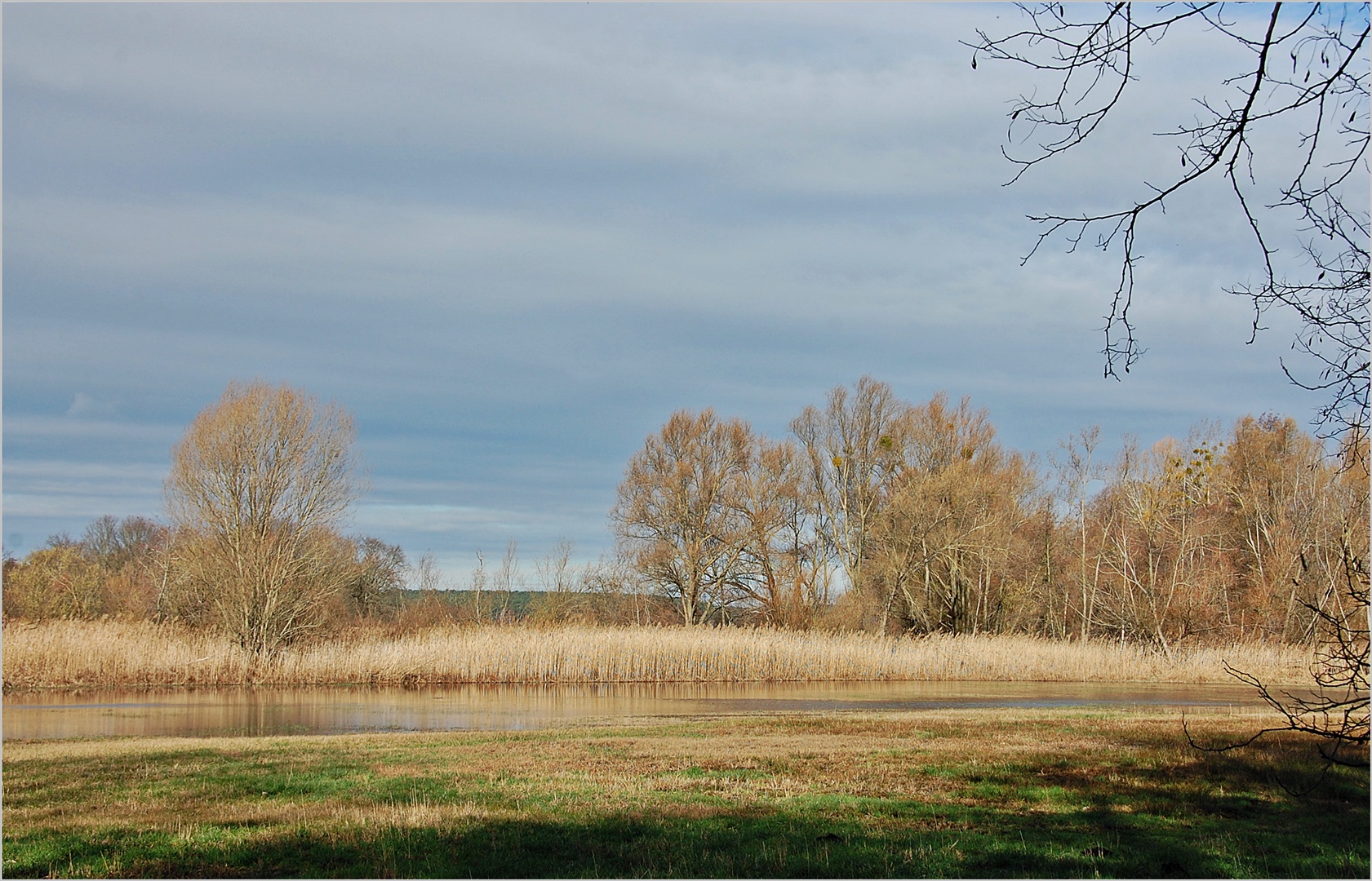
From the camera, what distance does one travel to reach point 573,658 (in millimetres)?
29672

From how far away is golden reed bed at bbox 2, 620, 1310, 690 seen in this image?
27.2m

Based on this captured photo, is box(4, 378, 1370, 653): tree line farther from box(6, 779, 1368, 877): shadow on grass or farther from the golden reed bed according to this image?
box(6, 779, 1368, 877): shadow on grass

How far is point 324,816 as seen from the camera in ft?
24.8

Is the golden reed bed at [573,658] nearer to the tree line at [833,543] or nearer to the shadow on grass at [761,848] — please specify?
the tree line at [833,543]

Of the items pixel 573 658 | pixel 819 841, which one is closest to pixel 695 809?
pixel 819 841

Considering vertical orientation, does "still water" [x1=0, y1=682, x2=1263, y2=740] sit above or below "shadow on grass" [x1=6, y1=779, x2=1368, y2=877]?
below

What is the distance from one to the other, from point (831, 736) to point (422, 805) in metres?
7.02

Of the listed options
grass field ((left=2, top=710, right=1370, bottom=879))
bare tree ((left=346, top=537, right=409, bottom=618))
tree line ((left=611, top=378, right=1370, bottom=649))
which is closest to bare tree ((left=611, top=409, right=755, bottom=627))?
tree line ((left=611, top=378, right=1370, bottom=649))

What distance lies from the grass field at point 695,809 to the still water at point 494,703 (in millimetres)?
5326

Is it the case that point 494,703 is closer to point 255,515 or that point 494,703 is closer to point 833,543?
point 255,515

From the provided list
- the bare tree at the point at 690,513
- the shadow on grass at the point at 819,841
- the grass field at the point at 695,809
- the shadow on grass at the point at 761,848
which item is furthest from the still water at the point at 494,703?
the bare tree at the point at 690,513

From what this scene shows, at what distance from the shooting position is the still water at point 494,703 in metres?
18.0

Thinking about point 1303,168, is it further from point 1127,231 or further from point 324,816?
point 324,816

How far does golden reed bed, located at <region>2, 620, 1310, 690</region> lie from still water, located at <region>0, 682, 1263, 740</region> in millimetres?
924
